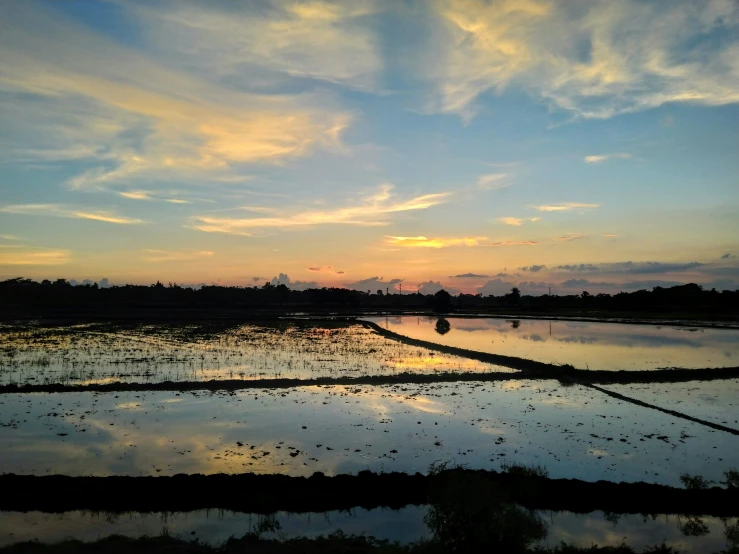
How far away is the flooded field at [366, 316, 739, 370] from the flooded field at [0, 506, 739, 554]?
52.6 ft

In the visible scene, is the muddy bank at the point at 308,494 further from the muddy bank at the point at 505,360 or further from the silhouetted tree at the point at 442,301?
the silhouetted tree at the point at 442,301

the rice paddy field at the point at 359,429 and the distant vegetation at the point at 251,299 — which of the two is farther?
the distant vegetation at the point at 251,299

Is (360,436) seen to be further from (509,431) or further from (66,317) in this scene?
(66,317)

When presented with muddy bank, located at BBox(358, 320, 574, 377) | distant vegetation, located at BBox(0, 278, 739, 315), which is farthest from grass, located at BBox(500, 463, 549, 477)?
distant vegetation, located at BBox(0, 278, 739, 315)

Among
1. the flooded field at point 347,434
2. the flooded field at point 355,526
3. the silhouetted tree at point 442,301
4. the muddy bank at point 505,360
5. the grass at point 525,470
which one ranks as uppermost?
the silhouetted tree at point 442,301

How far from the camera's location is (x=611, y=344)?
1313 inches

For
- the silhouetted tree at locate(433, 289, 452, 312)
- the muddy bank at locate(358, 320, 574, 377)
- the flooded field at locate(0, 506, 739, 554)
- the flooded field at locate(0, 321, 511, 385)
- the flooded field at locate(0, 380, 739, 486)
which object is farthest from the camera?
the silhouetted tree at locate(433, 289, 452, 312)

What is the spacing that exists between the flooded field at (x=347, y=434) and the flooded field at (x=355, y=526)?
59.4 inches

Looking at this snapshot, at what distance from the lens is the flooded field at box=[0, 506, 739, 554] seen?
7.69 meters

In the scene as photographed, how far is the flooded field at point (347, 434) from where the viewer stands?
10.5 metres

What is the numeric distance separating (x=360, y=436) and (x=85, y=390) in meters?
11.3

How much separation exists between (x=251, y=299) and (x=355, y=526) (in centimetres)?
10029

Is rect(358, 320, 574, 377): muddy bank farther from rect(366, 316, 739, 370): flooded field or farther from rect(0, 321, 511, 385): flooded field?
rect(366, 316, 739, 370): flooded field

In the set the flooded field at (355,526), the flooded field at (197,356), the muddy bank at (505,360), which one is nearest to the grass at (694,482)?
the flooded field at (355,526)
